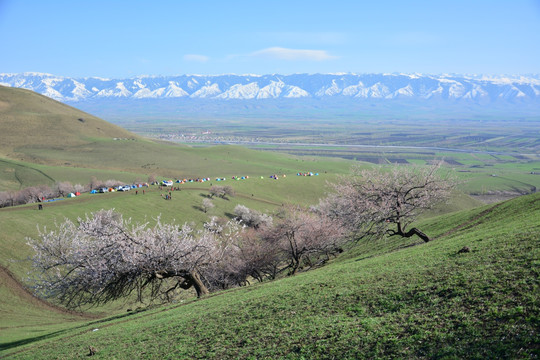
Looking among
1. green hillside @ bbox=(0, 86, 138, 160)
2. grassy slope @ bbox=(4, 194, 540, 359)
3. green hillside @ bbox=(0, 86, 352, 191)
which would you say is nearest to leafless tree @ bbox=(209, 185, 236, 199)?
green hillside @ bbox=(0, 86, 352, 191)

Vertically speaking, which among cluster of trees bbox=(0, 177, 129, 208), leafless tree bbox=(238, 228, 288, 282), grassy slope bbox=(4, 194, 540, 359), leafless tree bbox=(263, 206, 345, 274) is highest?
grassy slope bbox=(4, 194, 540, 359)

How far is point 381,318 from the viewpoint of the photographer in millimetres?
14352

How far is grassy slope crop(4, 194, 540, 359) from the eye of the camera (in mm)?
11969

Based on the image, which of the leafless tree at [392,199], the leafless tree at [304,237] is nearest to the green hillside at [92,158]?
the leafless tree at [304,237]

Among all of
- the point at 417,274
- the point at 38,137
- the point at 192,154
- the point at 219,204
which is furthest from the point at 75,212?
the point at 38,137

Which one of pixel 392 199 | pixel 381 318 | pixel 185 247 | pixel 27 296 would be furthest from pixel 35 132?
pixel 381 318

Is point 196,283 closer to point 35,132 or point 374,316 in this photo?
point 374,316

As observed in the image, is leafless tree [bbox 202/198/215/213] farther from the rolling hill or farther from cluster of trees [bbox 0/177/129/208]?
the rolling hill

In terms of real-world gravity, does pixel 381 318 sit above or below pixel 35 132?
above

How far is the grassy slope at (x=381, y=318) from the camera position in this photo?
11969mm

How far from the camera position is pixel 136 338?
19406mm

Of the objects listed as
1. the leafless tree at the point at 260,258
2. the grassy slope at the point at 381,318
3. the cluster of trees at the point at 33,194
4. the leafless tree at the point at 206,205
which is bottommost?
the leafless tree at the point at 206,205

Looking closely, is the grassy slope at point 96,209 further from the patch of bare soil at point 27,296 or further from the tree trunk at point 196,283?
the tree trunk at point 196,283

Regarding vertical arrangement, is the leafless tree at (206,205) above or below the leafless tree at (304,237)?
below
